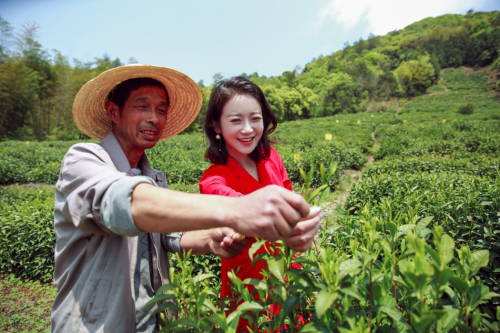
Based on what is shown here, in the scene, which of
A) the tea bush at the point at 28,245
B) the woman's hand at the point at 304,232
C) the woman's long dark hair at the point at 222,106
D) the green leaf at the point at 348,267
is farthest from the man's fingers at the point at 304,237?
the tea bush at the point at 28,245

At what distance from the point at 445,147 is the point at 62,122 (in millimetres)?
39065

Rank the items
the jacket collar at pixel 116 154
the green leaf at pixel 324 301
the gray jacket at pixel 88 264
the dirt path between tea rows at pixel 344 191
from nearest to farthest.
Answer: the green leaf at pixel 324 301 → the gray jacket at pixel 88 264 → the jacket collar at pixel 116 154 → the dirt path between tea rows at pixel 344 191

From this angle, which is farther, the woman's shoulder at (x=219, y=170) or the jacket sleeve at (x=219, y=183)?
the woman's shoulder at (x=219, y=170)

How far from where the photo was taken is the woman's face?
63.3 inches

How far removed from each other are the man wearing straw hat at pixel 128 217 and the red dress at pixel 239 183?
222mm

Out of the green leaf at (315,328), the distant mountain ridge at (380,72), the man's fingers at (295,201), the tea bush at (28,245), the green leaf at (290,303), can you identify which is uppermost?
the distant mountain ridge at (380,72)

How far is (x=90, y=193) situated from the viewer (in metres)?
0.90

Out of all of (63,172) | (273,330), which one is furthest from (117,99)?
(273,330)

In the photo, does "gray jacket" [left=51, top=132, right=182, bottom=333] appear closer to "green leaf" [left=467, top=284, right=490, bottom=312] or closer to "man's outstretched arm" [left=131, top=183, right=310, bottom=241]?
"man's outstretched arm" [left=131, top=183, right=310, bottom=241]

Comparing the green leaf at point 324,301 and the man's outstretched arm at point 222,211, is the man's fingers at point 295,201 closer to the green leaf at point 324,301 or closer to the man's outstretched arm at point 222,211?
the man's outstretched arm at point 222,211

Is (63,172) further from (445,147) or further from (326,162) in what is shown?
(445,147)

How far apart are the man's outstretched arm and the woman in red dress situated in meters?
0.65

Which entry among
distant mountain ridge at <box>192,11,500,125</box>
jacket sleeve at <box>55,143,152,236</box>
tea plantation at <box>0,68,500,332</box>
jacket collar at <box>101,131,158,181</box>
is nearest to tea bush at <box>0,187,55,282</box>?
tea plantation at <box>0,68,500,332</box>

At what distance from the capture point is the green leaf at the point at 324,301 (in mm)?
619
